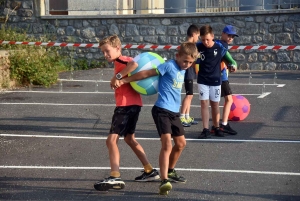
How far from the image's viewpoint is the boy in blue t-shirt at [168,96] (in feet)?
21.4

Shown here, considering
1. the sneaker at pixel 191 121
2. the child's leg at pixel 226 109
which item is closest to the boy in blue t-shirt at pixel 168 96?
the child's leg at pixel 226 109

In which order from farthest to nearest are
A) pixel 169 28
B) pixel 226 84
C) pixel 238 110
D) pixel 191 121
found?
pixel 169 28
pixel 238 110
pixel 191 121
pixel 226 84

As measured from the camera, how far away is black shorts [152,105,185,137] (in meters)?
6.58

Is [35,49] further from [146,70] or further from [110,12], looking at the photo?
[146,70]

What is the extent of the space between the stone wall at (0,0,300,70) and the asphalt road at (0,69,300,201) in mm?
4597

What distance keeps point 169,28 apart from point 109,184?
1266 cm

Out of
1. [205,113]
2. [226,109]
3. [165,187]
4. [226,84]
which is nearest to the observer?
[165,187]

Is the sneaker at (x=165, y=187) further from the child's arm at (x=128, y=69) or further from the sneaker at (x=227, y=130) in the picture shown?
the sneaker at (x=227, y=130)

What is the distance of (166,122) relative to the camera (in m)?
6.59

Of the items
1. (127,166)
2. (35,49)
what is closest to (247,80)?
(35,49)

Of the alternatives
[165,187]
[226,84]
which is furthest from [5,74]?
[165,187]

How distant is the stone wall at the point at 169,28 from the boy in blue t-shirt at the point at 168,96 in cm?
1170

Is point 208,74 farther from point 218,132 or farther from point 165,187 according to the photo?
point 165,187

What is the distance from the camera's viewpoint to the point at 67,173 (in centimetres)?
734
